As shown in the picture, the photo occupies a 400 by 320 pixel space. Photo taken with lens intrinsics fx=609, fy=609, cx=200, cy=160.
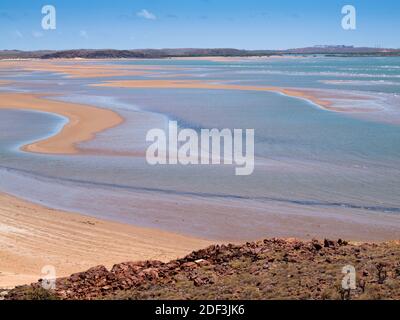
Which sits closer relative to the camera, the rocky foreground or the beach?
the rocky foreground

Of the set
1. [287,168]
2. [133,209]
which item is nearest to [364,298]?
[133,209]

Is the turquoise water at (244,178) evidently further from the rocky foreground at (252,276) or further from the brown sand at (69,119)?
the rocky foreground at (252,276)

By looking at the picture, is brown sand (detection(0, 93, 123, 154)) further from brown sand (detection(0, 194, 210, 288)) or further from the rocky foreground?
the rocky foreground

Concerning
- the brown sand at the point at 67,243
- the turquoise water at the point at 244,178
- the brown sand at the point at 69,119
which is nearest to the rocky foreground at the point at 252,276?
the brown sand at the point at 67,243

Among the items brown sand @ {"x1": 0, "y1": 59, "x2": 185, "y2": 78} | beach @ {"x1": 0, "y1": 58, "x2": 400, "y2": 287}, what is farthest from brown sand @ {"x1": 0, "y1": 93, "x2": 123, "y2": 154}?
brown sand @ {"x1": 0, "y1": 59, "x2": 185, "y2": 78}

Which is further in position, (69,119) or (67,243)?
(69,119)

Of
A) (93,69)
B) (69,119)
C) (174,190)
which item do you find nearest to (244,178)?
(174,190)

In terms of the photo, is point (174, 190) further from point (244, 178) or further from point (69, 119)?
point (69, 119)
